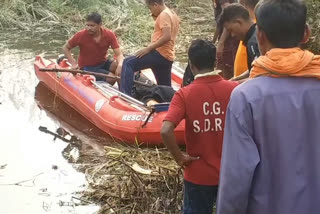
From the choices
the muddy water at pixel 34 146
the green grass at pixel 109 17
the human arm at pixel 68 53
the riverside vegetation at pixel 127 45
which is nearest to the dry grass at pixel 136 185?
the riverside vegetation at pixel 127 45

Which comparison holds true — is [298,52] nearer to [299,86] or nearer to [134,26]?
[299,86]

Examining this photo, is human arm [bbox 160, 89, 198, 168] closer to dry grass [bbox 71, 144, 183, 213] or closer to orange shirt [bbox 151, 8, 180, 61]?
dry grass [bbox 71, 144, 183, 213]

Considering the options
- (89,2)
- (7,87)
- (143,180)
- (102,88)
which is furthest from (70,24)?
(143,180)

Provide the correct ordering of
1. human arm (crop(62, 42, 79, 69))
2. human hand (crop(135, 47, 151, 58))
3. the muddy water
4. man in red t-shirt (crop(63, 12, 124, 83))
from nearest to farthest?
the muddy water
human hand (crop(135, 47, 151, 58))
man in red t-shirt (crop(63, 12, 124, 83))
human arm (crop(62, 42, 79, 69))

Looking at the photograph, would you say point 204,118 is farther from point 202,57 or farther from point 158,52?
point 158,52

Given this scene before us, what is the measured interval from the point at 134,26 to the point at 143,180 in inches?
341

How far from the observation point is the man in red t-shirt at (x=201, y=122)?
3.40m

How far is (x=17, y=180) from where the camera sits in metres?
5.91

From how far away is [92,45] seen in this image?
8.15 m

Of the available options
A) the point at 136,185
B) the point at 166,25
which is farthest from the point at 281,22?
the point at 166,25

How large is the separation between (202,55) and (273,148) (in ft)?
4.49

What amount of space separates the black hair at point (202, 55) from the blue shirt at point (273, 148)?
4.26 feet

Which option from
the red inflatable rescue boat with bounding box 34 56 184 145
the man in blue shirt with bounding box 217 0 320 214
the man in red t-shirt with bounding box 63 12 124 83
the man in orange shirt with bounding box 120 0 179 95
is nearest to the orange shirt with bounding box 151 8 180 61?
the man in orange shirt with bounding box 120 0 179 95

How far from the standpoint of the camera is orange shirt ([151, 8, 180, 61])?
6621 millimetres
